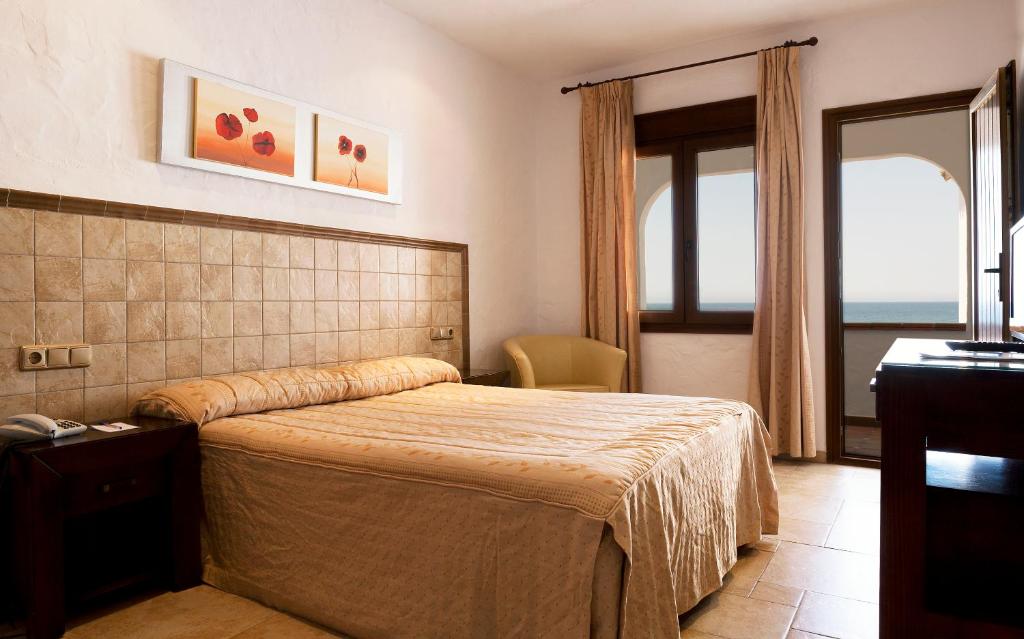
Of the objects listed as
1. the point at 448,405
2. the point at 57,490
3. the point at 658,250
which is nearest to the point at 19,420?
the point at 57,490

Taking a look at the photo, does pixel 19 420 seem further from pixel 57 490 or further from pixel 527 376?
pixel 527 376

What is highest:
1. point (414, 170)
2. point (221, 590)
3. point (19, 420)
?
point (414, 170)

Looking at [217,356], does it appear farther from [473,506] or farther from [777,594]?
[777,594]

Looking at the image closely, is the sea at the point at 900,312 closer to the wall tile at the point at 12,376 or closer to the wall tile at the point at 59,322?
the wall tile at the point at 59,322

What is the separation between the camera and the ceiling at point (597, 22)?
152 inches

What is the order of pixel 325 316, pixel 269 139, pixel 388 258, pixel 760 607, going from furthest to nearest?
pixel 388 258
pixel 325 316
pixel 269 139
pixel 760 607

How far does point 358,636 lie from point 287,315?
1699 mm

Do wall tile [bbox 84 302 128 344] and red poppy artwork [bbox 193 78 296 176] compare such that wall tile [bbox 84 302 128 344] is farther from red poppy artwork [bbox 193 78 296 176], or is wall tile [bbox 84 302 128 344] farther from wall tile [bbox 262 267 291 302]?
red poppy artwork [bbox 193 78 296 176]

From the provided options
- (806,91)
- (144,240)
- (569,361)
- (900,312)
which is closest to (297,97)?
(144,240)

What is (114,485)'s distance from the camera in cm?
212

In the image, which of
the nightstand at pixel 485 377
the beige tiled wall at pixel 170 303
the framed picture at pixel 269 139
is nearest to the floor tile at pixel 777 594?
the nightstand at pixel 485 377

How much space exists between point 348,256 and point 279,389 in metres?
1.02

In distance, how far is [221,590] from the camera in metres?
2.33

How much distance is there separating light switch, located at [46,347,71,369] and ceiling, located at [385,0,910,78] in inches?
103
